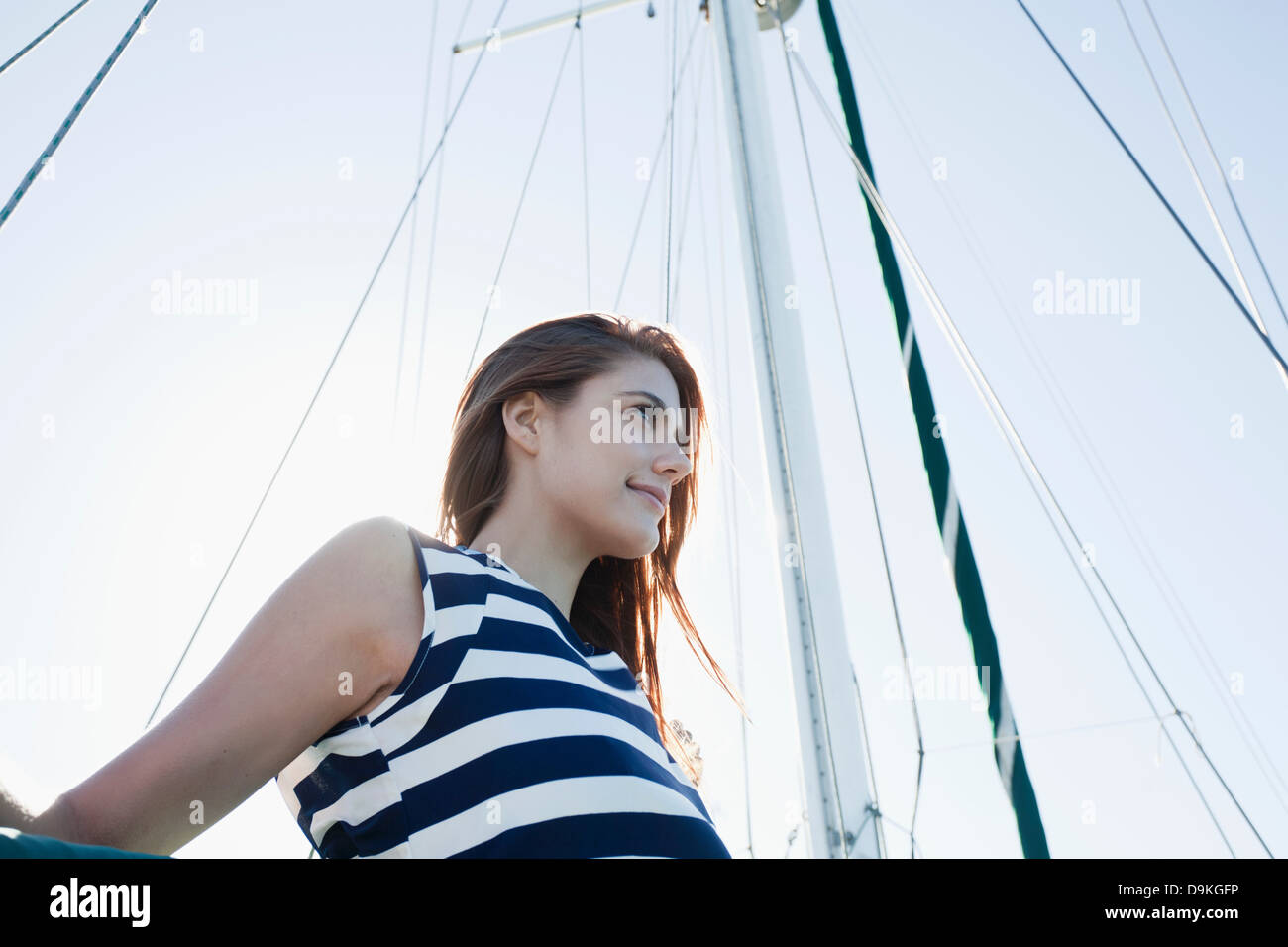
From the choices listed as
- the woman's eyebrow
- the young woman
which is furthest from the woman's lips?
the young woman

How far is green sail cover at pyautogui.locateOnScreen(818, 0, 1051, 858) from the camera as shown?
2.32 metres

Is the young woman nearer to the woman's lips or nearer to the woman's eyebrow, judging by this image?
the woman's lips

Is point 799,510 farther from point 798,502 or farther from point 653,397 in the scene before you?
point 653,397

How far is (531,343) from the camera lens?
6.07ft

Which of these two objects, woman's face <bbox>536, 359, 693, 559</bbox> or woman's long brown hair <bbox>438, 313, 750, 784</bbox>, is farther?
woman's long brown hair <bbox>438, 313, 750, 784</bbox>

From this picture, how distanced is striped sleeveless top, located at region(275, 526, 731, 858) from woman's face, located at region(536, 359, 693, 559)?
1.35 ft

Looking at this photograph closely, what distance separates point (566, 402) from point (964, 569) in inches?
60.2

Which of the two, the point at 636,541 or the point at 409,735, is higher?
the point at 636,541

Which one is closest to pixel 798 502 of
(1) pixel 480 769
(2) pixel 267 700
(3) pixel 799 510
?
(3) pixel 799 510

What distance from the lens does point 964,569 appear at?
2.72 metres

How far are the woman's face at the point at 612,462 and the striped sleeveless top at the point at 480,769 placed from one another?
41cm

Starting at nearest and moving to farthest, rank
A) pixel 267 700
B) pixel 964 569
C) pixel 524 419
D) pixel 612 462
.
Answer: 1. pixel 267 700
2. pixel 612 462
3. pixel 524 419
4. pixel 964 569

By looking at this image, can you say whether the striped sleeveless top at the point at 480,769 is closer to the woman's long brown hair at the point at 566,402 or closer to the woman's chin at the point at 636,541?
the woman's chin at the point at 636,541
